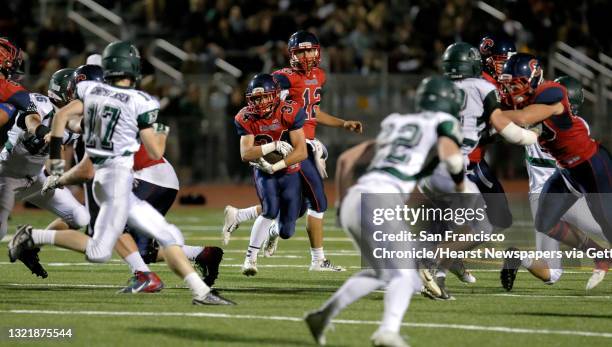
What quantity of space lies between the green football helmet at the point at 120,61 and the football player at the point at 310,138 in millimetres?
2667

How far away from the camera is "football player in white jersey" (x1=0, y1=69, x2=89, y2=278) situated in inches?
348

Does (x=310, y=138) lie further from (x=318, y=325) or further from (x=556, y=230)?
(x=318, y=325)

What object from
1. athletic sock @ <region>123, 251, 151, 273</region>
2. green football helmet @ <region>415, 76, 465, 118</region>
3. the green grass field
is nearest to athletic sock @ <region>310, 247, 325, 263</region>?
Answer: the green grass field

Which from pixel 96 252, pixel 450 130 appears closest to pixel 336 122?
pixel 96 252

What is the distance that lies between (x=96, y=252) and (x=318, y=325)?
73.7 inches

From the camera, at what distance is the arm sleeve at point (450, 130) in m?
6.07

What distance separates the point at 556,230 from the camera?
896 centimetres

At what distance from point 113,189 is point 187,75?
1239cm

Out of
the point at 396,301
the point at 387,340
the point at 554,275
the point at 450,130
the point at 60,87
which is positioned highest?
the point at 450,130

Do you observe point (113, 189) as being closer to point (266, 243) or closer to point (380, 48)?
point (266, 243)

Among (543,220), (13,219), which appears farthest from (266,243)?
(13,219)

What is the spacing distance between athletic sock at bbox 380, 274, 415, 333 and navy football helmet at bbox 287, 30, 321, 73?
15.9 ft

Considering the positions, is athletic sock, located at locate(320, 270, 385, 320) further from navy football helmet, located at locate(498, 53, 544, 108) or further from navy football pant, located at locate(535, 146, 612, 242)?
navy football pant, located at locate(535, 146, 612, 242)

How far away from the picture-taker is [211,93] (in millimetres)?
19531
